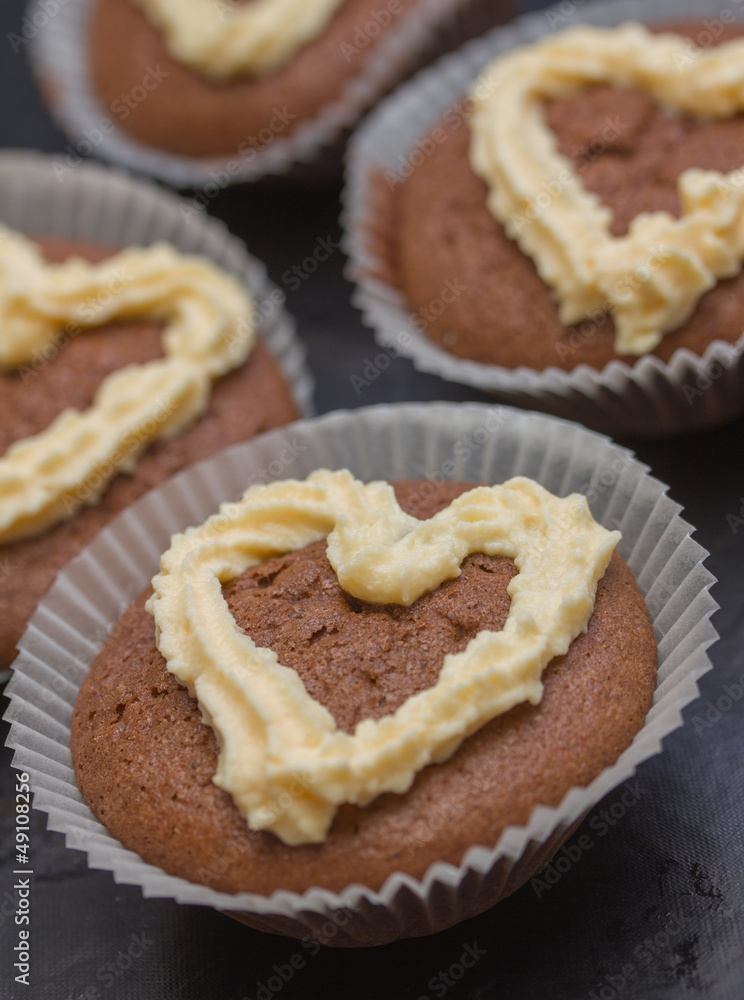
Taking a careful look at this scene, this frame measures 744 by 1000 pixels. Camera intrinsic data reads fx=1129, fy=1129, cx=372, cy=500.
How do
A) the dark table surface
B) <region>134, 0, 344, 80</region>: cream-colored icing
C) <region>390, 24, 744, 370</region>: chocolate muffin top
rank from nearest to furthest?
the dark table surface
<region>390, 24, 744, 370</region>: chocolate muffin top
<region>134, 0, 344, 80</region>: cream-colored icing

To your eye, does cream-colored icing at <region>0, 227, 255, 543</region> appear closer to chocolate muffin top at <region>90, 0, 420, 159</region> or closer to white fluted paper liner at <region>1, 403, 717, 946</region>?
white fluted paper liner at <region>1, 403, 717, 946</region>

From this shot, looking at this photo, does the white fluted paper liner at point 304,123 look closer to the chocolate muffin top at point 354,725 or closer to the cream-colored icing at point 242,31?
the cream-colored icing at point 242,31

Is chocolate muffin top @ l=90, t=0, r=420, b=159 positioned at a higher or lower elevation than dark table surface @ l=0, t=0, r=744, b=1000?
higher

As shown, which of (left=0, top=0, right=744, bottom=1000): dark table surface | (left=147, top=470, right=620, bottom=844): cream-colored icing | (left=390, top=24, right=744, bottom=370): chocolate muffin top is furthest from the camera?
(left=390, top=24, right=744, bottom=370): chocolate muffin top

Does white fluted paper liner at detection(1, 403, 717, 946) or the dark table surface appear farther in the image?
the dark table surface

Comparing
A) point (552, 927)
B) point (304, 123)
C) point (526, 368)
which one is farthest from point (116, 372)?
point (552, 927)

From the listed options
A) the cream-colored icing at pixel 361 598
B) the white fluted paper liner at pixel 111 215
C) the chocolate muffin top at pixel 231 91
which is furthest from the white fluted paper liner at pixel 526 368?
the cream-colored icing at pixel 361 598

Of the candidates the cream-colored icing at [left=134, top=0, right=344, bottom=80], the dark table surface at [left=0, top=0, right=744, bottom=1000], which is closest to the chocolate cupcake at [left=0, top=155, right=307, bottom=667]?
the dark table surface at [left=0, top=0, right=744, bottom=1000]

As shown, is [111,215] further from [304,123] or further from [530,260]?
[530,260]
